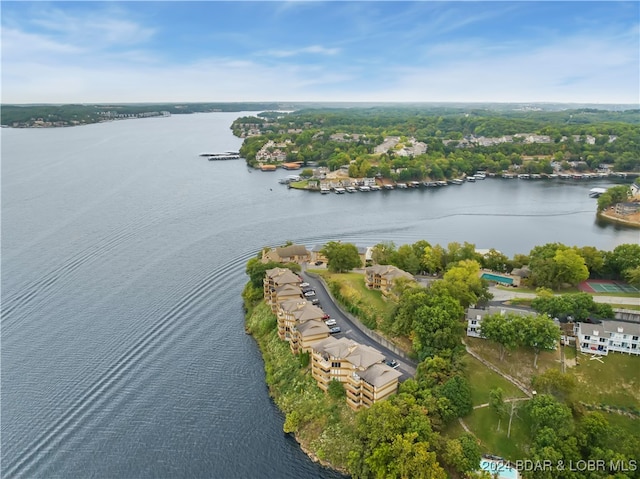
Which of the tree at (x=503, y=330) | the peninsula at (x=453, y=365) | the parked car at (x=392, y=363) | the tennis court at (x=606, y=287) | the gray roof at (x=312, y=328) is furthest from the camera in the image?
the tennis court at (x=606, y=287)

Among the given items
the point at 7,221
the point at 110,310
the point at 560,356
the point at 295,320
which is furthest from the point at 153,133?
the point at 560,356

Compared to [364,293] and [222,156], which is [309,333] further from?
[222,156]

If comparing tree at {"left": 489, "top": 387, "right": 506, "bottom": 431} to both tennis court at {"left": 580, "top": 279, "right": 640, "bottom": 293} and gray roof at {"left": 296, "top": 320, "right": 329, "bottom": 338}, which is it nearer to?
gray roof at {"left": 296, "top": 320, "right": 329, "bottom": 338}

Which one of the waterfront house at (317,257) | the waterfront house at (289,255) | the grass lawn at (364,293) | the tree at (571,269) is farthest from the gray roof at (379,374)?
the waterfront house at (317,257)

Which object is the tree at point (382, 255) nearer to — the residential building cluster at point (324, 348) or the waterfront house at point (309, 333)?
the residential building cluster at point (324, 348)

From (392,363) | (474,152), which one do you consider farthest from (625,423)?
(474,152)
